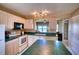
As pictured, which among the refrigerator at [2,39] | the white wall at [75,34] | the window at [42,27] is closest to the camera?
the refrigerator at [2,39]

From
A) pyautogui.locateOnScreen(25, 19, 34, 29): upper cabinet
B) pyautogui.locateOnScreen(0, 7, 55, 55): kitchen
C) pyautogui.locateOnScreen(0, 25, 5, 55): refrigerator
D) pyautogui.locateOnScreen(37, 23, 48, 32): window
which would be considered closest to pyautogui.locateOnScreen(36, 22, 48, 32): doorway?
pyautogui.locateOnScreen(37, 23, 48, 32): window

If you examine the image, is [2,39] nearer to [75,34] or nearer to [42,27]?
[75,34]

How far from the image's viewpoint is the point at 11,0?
0.99 meters

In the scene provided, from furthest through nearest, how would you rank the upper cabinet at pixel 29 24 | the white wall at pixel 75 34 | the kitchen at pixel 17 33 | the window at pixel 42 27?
the window at pixel 42 27 < the upper cabinet at pixel 29 24 < the white wall at pixel 75 34 < the kitchen at pixel 17 33

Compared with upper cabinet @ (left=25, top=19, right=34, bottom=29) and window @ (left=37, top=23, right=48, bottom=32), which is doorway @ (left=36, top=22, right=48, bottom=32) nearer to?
window @ (left=37, top=23, right=48, bottom=32)

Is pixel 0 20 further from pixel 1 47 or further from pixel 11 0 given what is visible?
pixel 11 0

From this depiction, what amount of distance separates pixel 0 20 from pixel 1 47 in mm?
1019

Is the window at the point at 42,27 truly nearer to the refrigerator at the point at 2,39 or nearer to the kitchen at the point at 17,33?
the kitchen at the point at 17,33

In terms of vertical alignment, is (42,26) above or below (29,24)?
below

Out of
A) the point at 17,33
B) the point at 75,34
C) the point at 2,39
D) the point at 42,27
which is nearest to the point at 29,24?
the point at 42,27

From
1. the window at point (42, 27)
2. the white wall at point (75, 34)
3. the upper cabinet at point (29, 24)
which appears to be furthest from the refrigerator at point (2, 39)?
the window at point (42, 27)

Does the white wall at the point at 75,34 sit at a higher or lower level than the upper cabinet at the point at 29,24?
lower

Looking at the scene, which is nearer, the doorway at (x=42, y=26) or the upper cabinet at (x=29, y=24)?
the upper cabinet at (x=29, y=24)
